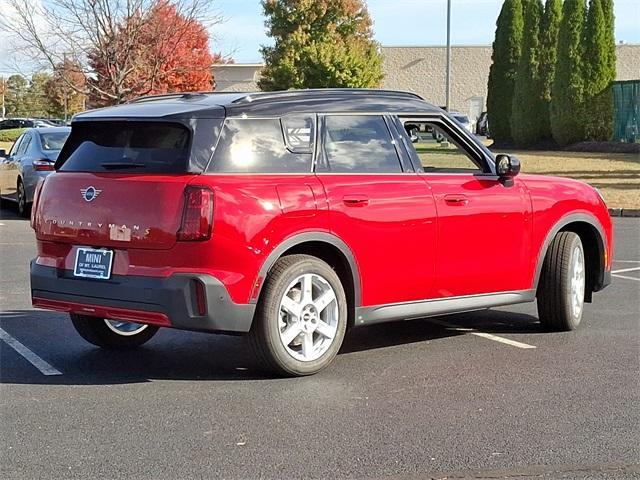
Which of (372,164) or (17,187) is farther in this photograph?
(17,187)

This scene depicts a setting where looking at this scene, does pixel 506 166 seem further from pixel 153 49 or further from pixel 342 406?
pixel 153 49

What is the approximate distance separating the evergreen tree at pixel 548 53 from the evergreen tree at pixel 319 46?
33.9 ft

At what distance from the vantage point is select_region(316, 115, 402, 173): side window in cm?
665

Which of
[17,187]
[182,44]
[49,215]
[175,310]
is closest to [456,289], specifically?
[175,310]

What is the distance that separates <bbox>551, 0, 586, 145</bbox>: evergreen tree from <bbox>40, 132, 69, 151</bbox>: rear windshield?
2427 centimetres

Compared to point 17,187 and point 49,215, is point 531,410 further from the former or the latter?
point 17,187

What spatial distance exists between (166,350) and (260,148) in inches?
68.9

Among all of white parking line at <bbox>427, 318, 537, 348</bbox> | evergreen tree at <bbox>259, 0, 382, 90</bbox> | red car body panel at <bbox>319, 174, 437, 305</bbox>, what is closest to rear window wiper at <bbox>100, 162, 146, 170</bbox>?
red car body panel at <bbox>319, 174, 437, 305</bbox>

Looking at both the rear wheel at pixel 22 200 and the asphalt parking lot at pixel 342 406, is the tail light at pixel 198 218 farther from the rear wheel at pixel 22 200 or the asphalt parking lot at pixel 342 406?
the rear wheel at pixel 22 200

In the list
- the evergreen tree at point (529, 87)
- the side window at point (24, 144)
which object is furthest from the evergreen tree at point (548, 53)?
the side window at point (24, 144)

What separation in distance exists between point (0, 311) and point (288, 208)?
138 inches

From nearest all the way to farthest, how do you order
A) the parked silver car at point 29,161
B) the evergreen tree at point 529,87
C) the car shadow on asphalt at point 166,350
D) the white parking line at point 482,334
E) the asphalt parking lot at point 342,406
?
1. the asphalt parking lot at point 342,406
2. the car shadow on asphalt at point 166,350
3. the white parking line at point 482,334
4. the parked silver car at point 29,161
5. the evergreen tree at point 529,87

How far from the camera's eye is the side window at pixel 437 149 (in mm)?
7129

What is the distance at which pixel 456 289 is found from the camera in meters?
7.09
